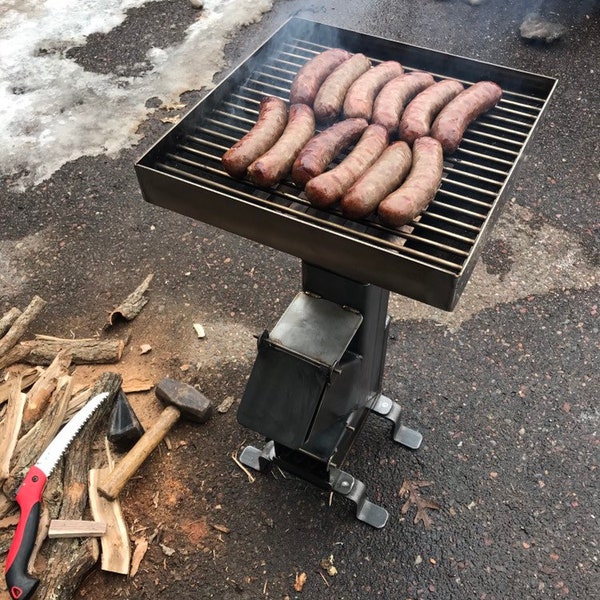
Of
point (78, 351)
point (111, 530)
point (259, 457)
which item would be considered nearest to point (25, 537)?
point (111, 530)

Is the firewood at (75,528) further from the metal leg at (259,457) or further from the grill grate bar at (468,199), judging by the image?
the grill grate bar at (468,199)

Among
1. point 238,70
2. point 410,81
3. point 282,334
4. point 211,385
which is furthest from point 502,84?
point 211,385

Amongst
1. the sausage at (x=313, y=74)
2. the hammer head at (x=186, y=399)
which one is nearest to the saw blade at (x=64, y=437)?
the hammer head at (x=186, y=399)

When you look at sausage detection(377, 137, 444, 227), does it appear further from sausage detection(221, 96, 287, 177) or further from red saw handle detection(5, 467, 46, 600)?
red saw handle detection(5, 467, 46, 600)

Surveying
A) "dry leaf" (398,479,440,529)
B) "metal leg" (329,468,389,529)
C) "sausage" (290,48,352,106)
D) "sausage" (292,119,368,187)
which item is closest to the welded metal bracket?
"metal leg" (329,468,389,529)

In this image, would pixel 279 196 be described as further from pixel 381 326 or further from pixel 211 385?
pixel 211 385

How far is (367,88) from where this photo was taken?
3.05 metres

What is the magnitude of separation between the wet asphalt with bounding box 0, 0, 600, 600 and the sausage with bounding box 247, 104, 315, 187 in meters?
1.98

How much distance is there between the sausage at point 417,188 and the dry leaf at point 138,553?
7.88 ft

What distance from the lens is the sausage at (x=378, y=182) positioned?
8.08 feet

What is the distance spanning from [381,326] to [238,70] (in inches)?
63.9

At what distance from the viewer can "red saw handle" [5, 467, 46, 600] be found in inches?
120

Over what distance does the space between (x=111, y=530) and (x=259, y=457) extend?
96cm

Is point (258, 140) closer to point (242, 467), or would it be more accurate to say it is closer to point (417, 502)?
point (242, 467)
